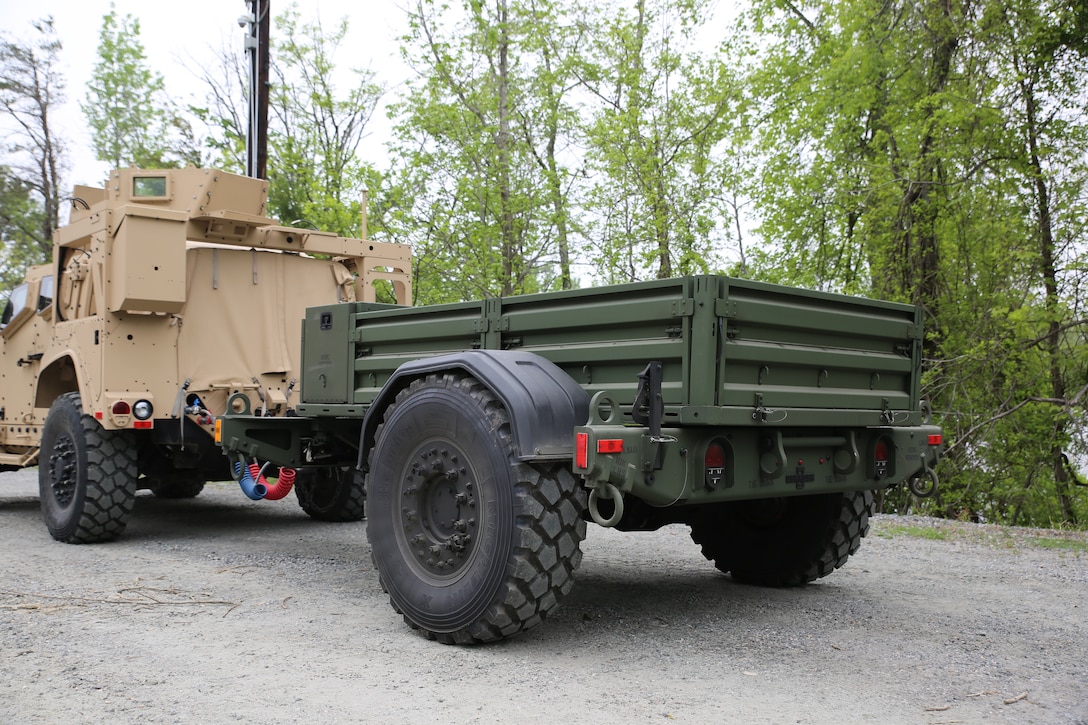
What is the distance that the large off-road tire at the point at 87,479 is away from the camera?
7.68 m

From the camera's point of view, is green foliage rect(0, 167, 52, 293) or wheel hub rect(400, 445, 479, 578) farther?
green foliage rect(0, 167, 52, 293)

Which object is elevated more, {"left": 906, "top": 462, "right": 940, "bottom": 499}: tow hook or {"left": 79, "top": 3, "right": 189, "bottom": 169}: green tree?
{"left": 79, "top": 3, "right": 189, "bottom": 169}: green tree

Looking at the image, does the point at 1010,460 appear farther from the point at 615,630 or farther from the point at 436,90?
the point at 436,90

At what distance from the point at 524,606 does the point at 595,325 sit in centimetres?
134

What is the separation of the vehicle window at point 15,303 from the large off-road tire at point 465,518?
19.3ft

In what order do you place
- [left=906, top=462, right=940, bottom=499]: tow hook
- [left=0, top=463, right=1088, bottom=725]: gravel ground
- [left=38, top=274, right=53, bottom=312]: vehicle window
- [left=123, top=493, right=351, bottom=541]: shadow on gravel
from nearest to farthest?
[left=0, top=463, right=1088, bottom=725]: gravel ground, [left=906, top=462, right=940, bottom=499]: tow hook, [left=123, top=493, right=351, bottom=541]: shadow on gravel, [left=38, top=274, right=53, bottom=312]: vehicle window

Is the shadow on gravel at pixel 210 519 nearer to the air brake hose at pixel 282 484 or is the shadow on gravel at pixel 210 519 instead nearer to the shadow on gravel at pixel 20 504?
the shadow on gravel at pixel 20 504

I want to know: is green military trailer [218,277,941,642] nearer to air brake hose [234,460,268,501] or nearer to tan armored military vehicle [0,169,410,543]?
air brake hose [234,460,268,501]

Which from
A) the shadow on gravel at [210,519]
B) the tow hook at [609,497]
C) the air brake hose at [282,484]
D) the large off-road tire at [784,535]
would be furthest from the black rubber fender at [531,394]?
the shadow on gravel at [210,519]

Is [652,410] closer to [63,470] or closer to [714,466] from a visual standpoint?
[714,466]

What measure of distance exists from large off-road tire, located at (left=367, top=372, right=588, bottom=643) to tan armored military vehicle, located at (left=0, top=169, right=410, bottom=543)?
9.07ft

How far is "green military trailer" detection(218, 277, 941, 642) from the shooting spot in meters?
4.30

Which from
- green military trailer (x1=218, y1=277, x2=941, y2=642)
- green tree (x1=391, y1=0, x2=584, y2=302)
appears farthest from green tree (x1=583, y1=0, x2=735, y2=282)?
green military trailer (x1=218, y1=277, x2=941, y2=642)

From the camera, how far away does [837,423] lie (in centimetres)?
487
